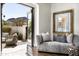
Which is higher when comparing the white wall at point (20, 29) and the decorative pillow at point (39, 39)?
the white wall at point (20, 29)

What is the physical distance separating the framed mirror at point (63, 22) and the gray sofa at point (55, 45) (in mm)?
176

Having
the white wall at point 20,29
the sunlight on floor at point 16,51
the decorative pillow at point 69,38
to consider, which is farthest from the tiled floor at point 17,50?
the decorative pillow at point 69,38

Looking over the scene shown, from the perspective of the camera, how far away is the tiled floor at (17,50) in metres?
1.70

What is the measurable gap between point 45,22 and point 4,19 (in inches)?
26.9

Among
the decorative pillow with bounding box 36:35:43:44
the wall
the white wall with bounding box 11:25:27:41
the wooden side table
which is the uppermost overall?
the wall

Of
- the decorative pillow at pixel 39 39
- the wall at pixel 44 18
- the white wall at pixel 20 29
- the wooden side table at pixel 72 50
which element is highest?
the wall at pixel 44 18

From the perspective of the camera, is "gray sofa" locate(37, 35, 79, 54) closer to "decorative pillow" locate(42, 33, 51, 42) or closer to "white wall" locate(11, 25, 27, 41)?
"decorative pillow" locate(42, 33, 51, 42)

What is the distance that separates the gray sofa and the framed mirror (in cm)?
18

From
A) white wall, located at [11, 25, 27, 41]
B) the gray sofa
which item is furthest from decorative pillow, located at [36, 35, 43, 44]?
white wall, located at [11, 25, 27, 41]

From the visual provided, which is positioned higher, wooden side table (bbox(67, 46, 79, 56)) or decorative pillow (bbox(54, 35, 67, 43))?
decorative pillow (bbox(54, 35, 67, 43))

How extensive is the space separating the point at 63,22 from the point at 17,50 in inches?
37.0

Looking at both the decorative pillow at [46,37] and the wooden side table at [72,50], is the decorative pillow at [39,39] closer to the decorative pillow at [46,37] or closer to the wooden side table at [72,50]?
the decorative pillow at [46,37]

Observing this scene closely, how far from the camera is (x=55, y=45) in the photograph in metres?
1.98

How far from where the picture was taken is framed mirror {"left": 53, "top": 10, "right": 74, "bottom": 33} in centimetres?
191
